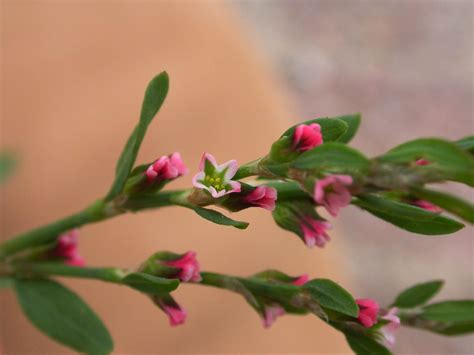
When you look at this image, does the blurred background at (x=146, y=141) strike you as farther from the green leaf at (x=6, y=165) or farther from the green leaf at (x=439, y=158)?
the green leaf at (x=439, y=158)

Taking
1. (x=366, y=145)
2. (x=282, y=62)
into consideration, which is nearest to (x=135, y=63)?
(x=366, y=145)

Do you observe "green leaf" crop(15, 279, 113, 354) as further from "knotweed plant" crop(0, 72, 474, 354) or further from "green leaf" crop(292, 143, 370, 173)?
"green leaf" crop(292, 143, 370, 173)

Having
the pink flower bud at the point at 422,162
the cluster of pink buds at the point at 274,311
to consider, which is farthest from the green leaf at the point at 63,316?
the pink flower bud at the point at 422,162

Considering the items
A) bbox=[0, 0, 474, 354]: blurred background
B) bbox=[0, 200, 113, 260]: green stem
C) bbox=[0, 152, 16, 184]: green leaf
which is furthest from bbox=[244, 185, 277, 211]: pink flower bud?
bbox=[0, 152, 16, 184]: green leaf

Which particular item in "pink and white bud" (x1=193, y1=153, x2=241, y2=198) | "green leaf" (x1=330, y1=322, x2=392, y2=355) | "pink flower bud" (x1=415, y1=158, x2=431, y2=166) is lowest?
"green leaf" (x1=330, y1=322, x2=392, y2=355)

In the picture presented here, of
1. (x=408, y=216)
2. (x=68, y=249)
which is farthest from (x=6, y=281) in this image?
(x=408, y=216)

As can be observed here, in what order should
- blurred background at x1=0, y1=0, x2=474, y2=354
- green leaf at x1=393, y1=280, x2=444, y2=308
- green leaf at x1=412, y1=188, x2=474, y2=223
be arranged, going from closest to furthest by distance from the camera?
green leaf at x1=412, y1=188, x2=474, y2=223
green leaf at x1=393, y1=280, x2=444, y2=308
blurred background at x1=0, y1=0, x2=474, y2=354

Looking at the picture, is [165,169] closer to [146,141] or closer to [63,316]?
[63,316]
